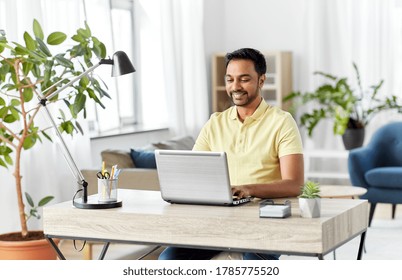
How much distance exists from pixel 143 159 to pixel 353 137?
2.59 metres

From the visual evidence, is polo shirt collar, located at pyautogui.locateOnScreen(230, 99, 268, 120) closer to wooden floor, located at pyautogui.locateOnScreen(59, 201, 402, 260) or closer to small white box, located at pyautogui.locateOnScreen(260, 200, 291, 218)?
small white box, located at pyautogui.locateOnScreen(260, 200, 291, 218)

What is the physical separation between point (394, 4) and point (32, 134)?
4.89 meters

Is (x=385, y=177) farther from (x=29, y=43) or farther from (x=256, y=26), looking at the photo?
(x=29, y=43)

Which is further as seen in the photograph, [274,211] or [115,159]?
[115,159]

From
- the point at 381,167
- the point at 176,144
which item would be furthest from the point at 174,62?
the point at 381,167

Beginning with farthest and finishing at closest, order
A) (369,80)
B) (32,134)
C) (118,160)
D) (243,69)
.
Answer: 1. (369,80)
2. (118,160)
3. (32,134)
4. (243,69)

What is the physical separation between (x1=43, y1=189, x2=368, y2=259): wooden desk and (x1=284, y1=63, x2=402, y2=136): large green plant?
15.9ft

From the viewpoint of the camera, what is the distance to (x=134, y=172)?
5.98 metres

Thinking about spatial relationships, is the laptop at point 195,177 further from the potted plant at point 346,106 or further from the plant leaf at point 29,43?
the potted plant at point 346,106

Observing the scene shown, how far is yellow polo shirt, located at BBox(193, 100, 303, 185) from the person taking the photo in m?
3.64

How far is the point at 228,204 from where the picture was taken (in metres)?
3.29

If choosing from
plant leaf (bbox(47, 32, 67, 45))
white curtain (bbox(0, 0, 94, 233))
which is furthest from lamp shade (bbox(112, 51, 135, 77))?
white curtain (bbox(0, 0, 94, 233))
